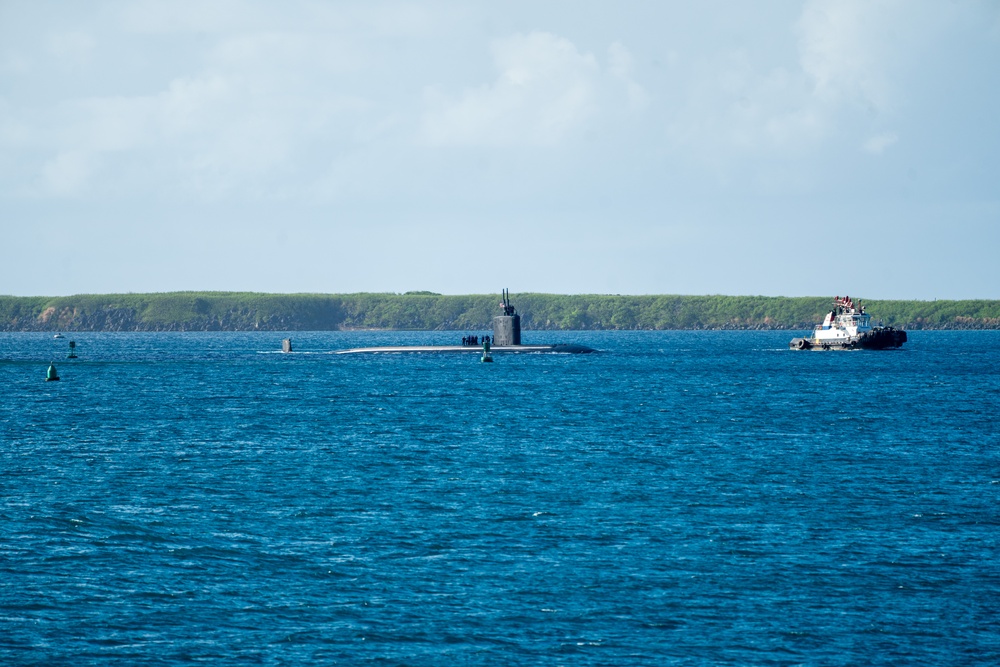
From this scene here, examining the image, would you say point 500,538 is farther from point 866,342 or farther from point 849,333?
point 866,342

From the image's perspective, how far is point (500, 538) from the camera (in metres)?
34.8

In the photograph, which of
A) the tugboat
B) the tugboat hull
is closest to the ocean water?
the tugboat

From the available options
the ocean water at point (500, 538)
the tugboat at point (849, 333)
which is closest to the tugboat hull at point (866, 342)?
the tugboat at point (849, 333)

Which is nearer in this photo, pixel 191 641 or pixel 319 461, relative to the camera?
pixel 191 641

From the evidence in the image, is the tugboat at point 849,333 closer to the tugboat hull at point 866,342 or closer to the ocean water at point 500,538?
the tugboat hull at point 866,342

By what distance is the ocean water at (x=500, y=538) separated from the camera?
25.0 m

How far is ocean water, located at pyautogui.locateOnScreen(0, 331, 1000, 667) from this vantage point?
25047mm

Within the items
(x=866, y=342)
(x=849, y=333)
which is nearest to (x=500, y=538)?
(x=849, y=333)

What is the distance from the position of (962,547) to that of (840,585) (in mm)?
6194

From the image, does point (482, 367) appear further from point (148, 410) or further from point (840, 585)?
point (840, 585)

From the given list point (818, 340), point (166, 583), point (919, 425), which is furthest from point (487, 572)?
point (818, 340)

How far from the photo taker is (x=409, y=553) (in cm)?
3266

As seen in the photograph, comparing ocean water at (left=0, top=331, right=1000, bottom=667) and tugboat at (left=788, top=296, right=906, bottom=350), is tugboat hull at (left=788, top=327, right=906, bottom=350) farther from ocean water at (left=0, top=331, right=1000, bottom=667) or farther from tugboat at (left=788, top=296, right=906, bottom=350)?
ocean water at (left=0, top=331, right=1000, bottom=667)

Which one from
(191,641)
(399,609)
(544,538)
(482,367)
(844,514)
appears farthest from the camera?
(482,367)
